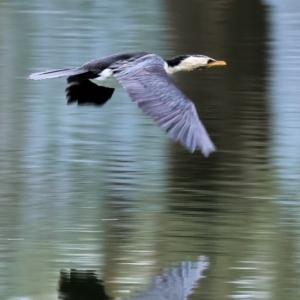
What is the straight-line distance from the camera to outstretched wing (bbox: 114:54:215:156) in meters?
7.25

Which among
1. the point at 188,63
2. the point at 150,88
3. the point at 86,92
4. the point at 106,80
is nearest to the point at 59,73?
the point at 106,80

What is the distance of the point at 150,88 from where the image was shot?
7.68 m

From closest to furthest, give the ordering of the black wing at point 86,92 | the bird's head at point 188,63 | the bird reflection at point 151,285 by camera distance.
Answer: the bird reflection at point 151,285, the black wing at point 86,92, the bird's head at point 188,63

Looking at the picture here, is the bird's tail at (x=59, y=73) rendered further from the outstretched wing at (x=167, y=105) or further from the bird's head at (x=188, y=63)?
the bird's head at (x=188, y=63)

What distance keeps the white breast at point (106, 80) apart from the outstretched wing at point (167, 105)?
0.29 meters

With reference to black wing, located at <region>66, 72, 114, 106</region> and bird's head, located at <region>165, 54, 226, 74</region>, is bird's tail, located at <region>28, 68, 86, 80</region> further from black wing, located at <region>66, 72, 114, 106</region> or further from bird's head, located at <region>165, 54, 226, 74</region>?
bird's head, located at <region>165, 54, 226, 74</region>

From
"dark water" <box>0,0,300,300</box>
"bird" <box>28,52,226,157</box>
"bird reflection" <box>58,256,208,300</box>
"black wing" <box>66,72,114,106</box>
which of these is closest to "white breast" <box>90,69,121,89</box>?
"bird" <box>28,52,226,157</box>

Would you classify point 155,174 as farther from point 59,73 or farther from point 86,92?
point 59,73

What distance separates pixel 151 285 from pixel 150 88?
129cm

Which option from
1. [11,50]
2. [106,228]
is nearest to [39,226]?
[106,228]

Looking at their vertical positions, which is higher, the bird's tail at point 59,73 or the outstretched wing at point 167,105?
the bird's tail at point 59,73

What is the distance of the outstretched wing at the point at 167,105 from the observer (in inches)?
285

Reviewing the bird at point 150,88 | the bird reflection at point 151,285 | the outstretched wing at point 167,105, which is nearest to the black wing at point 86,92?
the bird at point 150,88

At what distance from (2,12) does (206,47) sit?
5052 mm
